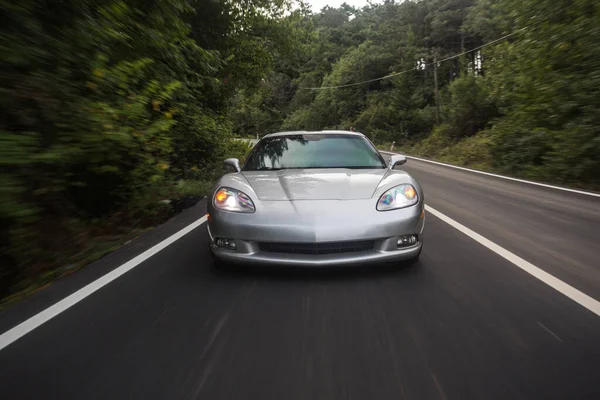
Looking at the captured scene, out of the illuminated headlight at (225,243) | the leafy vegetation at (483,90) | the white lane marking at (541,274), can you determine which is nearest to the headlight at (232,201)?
the illuminated headlight at (225,243)

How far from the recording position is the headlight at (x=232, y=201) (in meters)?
3.88

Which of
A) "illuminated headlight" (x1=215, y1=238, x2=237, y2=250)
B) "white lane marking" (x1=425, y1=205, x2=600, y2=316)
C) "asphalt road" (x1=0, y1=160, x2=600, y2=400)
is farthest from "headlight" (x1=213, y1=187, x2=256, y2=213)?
"white lane marking" (x1=425, y1=205, x2=600, y2=316)

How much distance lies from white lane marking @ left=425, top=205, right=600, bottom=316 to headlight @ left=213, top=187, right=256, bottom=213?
2.45 meters

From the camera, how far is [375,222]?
3.69 m

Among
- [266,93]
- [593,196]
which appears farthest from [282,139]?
[266,93]

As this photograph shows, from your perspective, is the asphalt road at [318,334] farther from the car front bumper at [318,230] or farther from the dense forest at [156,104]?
the dense forest at [156,104]

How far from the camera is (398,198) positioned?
3.97 m

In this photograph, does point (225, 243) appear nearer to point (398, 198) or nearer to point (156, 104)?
point (398, 198)

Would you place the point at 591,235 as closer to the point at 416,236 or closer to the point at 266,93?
the point at 416,236

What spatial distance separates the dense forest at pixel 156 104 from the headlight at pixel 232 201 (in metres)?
1.40

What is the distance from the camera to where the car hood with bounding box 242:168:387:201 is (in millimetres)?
3906

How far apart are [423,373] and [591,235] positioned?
4.25 m

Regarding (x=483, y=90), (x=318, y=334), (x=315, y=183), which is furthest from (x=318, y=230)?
(x=483, y=90)

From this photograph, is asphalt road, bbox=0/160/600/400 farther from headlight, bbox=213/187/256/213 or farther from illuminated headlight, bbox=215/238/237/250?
headlight, bbox=213/187/256/213
